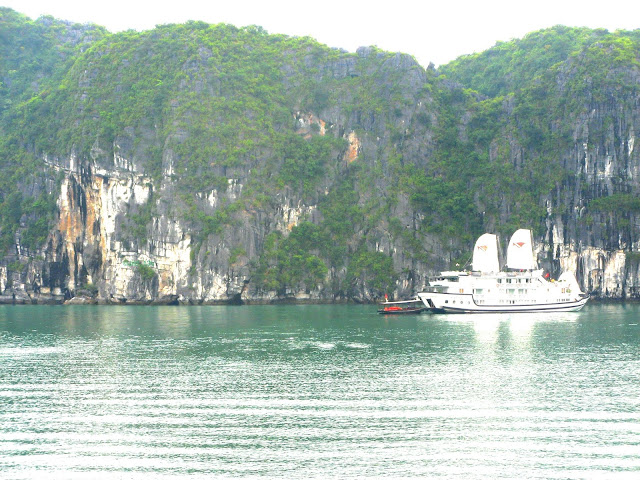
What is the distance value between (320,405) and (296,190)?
222ft

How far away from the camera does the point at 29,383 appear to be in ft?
106

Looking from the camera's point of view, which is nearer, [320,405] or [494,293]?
[320,405]

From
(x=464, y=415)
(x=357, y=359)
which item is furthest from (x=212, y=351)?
(x=464, y=415)

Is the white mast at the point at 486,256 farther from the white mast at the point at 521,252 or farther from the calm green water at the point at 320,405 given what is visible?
the calm green water at the point at 320,405

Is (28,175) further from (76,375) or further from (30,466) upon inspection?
(30,466)

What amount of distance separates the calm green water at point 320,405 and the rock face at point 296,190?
127 ft

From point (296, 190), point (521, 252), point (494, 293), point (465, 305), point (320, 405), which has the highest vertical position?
point (296, 190)

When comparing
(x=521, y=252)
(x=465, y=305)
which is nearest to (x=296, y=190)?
(x=521, y=252)

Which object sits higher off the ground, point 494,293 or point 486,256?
point 486,256

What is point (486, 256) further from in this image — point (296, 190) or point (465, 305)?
point (296, 190)

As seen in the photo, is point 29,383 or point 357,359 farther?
point 357,359

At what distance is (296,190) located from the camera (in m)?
94.5

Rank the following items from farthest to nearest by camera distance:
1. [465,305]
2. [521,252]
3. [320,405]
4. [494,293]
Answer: [521,252], [494,293], [465,305], [320,405]

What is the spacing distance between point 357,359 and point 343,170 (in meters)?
61.7
